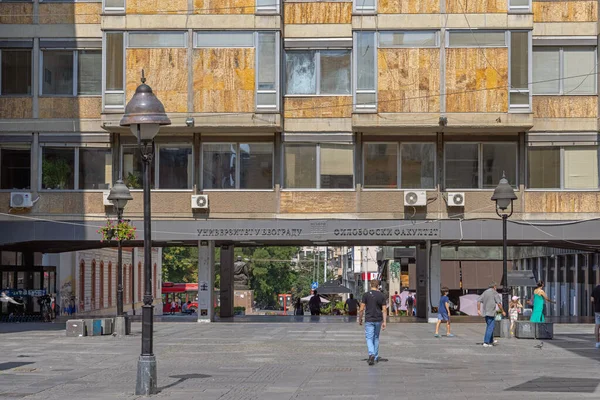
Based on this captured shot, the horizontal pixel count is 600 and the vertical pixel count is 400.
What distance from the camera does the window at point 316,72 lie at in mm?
42188

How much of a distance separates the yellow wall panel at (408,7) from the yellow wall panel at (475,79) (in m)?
1.83

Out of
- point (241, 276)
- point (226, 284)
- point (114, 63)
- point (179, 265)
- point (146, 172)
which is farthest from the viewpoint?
point (179, 265)

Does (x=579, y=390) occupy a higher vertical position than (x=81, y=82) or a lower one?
lower

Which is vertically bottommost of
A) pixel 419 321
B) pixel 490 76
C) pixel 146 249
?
pixel 419 321

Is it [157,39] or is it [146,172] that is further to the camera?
[157,39]

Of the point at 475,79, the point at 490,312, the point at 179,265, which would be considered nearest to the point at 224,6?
the point at 475,79

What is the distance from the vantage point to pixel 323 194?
42.2 meters

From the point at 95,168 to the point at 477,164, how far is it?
14.7 metres

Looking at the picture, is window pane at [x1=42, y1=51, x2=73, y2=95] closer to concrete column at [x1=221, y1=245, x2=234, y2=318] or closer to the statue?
concrete column at [x1=221, y1=245, x2=234, y2=318]

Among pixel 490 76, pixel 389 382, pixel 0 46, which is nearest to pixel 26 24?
pixel 0 46

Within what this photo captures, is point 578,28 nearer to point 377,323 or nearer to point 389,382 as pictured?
point 377,323

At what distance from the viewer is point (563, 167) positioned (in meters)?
42.0

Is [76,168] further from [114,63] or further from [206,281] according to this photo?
[206,281]

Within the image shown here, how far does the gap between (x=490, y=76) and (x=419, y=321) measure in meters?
9.97
